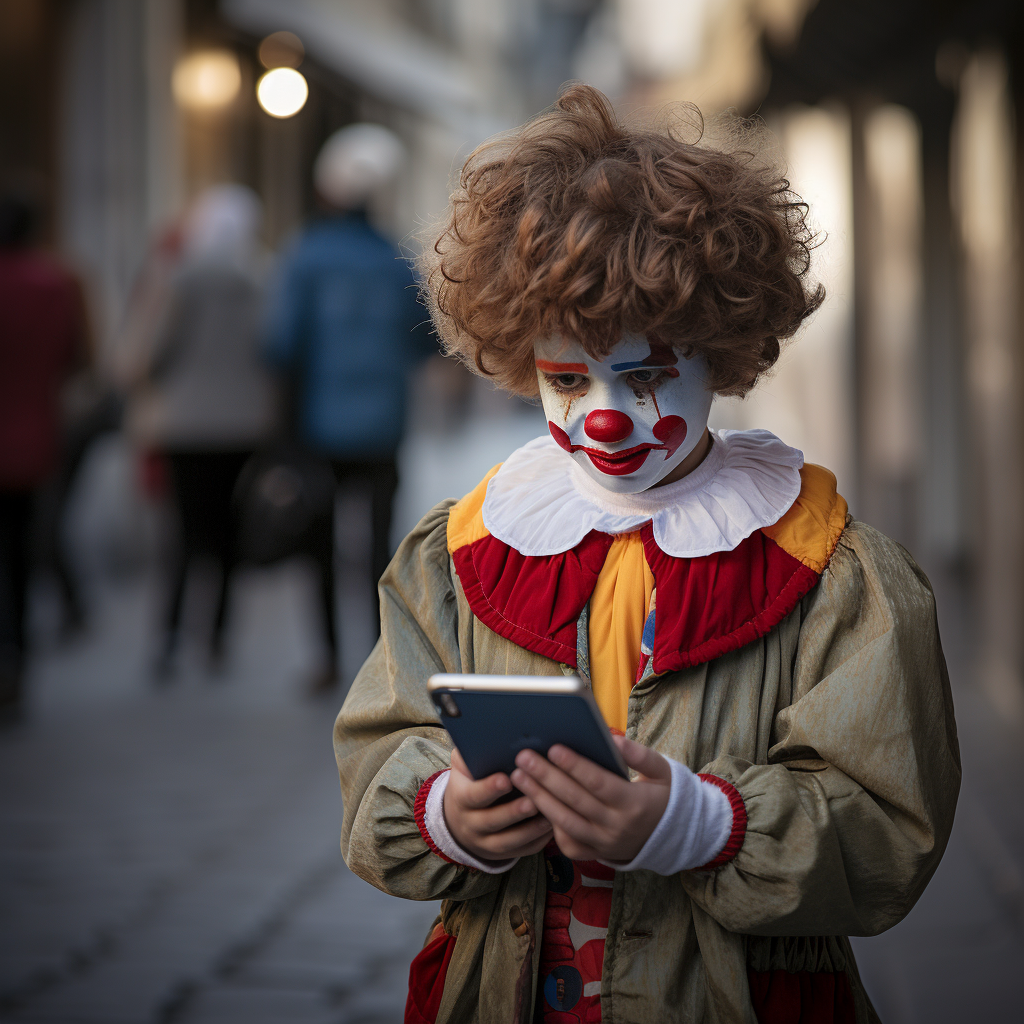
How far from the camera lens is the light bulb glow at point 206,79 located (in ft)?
35.7

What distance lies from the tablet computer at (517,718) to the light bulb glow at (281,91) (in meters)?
11.0

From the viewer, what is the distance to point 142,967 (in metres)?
3.11

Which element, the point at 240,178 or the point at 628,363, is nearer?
the point at 628,363

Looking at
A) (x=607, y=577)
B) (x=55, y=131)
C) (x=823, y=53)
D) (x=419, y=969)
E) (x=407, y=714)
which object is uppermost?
(x=823, y=53)

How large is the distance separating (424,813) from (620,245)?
0.69 m

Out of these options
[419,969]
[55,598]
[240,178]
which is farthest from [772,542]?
[240,178]

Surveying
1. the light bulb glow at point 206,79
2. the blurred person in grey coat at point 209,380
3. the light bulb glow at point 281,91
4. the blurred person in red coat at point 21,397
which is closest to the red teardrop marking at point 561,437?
the blurred person in red coat at point 21,397

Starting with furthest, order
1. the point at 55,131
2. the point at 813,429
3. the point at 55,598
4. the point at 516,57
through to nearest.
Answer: the point at 516,57 → the point at 813,429 → the point at 55,131 → the point at 55,598

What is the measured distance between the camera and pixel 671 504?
1.62m

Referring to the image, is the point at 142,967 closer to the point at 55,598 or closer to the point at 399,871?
the point at 399,871

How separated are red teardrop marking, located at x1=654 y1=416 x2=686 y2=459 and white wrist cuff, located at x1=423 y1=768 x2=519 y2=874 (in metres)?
0.46

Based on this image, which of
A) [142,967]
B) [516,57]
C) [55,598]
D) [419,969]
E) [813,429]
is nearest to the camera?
[419,969]

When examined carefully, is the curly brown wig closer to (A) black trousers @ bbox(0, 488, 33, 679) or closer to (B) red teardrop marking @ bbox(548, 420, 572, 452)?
(B) red teardrop marking @ bbox(548, 420, 572, 452)

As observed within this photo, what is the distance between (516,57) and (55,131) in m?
25.5
